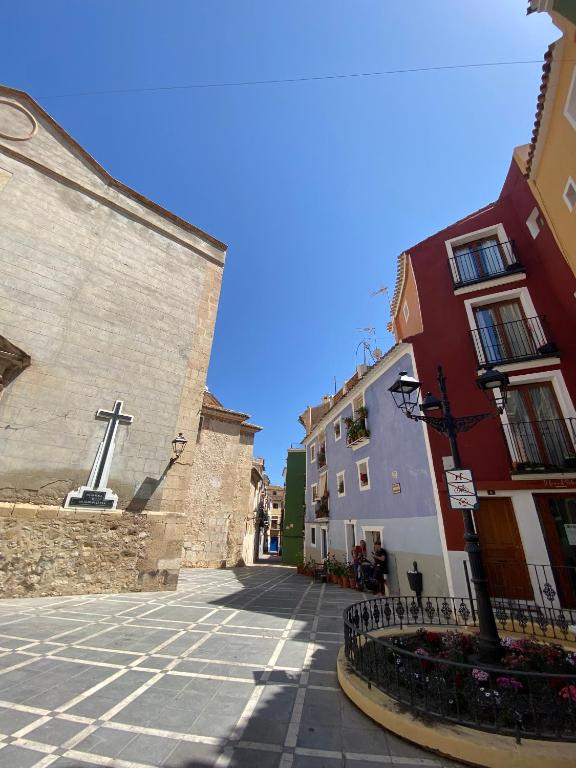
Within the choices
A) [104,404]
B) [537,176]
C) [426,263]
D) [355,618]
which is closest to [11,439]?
[104,404]

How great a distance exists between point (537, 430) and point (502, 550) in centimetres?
337

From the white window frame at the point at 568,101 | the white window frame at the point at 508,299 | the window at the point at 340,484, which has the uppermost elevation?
the white window frame at the point at 568,101

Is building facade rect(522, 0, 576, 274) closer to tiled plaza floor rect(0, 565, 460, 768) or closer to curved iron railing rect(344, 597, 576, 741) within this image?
curved iron railing rect(344, 597, 576, 741)

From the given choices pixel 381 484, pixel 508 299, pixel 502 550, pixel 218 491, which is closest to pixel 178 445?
pixel 381 484

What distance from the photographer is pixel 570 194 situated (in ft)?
24.5

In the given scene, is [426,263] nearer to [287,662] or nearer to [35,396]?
[287,662]

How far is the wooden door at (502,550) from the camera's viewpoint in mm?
7617

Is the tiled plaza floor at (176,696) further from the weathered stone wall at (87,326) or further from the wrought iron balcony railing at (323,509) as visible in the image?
the wrought iron balcony railing at (323,509)

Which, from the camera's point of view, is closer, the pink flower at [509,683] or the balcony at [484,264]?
the pink flower at [509,683]

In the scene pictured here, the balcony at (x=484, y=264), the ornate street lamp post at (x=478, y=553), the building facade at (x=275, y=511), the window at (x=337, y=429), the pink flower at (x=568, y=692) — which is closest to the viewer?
the pink flower at (x=568, y=692)

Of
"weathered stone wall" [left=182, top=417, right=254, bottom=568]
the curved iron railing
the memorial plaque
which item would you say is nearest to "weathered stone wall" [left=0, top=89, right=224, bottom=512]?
the memorial plaque

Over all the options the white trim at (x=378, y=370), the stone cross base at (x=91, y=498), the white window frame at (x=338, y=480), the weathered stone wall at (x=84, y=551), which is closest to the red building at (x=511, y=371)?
the white trim at (x=378, y=370)

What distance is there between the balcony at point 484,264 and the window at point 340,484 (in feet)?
34.3

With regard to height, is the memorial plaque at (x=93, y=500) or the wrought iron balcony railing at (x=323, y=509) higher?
the wrought iron balcony railing at (x=323, y=509)
